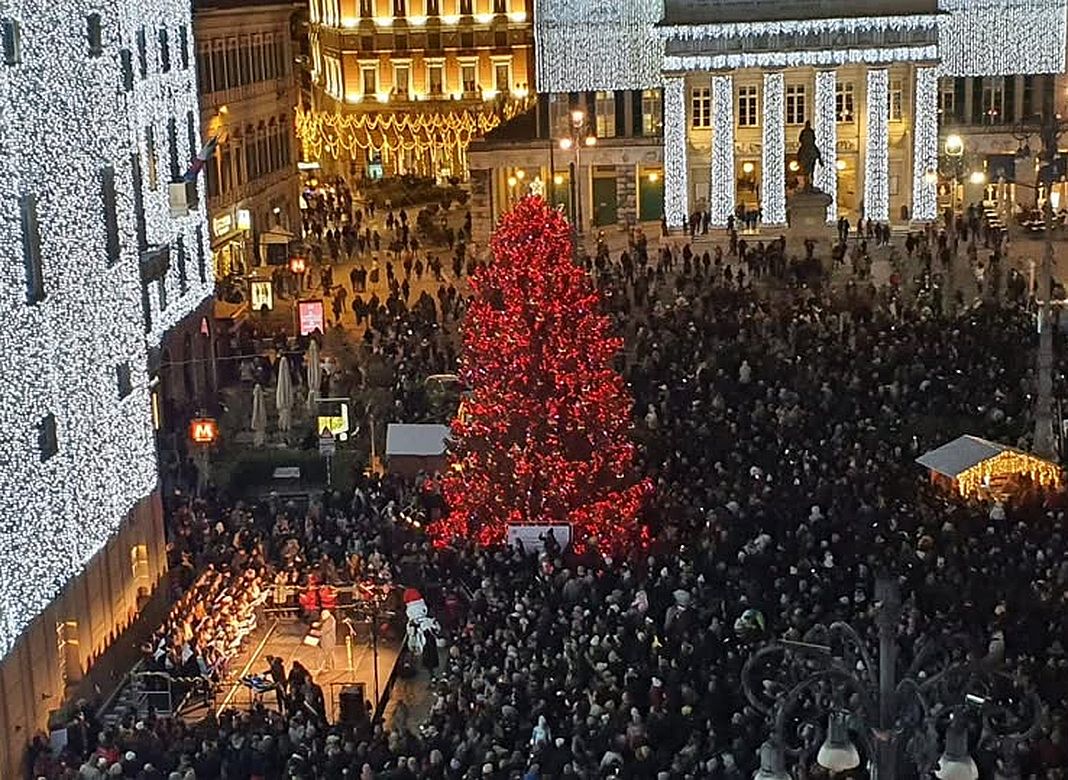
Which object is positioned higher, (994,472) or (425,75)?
(425,75)

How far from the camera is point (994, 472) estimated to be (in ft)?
106

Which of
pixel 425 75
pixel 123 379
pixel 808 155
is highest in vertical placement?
pixel 425 75

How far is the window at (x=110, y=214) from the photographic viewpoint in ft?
98.4

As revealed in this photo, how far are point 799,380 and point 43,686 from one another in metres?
17.9

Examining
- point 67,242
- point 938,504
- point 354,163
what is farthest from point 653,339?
point 354,163

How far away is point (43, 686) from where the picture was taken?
26.3 metres

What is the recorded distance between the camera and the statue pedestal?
67562 millimetres

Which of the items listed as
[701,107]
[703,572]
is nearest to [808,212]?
[701,107]

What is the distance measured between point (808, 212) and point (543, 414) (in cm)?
3842

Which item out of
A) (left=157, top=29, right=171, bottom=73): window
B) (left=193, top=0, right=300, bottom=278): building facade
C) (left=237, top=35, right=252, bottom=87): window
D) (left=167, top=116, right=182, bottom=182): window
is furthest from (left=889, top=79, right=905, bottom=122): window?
(left=167, top=116, right=182, bottom=182): window

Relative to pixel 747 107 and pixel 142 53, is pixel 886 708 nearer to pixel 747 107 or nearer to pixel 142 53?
pixel 142 53

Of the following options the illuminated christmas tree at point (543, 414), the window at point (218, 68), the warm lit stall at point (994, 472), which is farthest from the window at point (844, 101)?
the illuminated christmas tree at point (543, 414)

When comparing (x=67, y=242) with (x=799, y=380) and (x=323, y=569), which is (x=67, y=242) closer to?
(x=323, y=569)

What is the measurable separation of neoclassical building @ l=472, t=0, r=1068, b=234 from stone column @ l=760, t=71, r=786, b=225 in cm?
5
